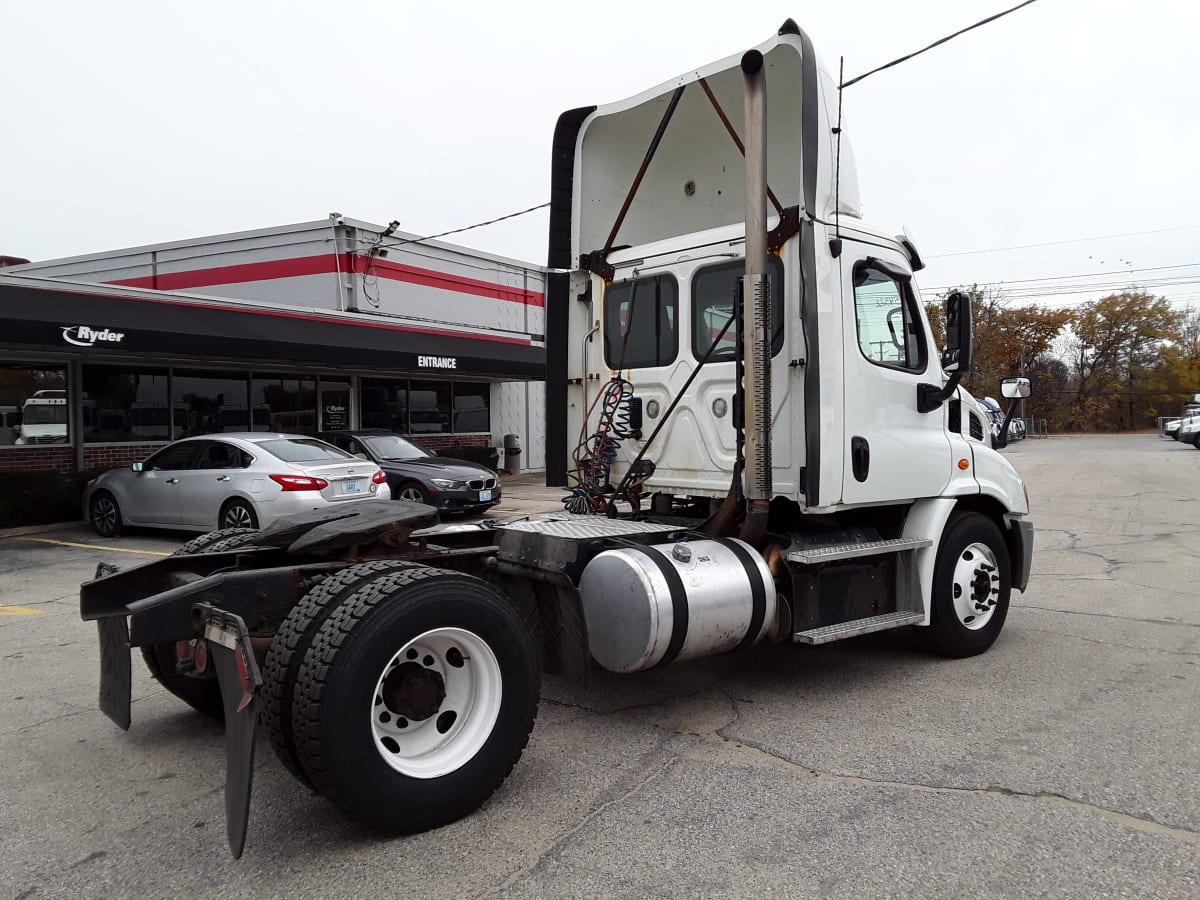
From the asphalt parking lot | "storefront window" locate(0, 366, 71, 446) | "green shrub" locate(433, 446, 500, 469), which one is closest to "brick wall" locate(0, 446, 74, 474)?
"storefront window" locate(0, 366, 71, 446)

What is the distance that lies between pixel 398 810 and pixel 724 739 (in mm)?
1749

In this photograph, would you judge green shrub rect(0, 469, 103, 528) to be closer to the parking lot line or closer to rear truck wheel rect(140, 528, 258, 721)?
the parking lot line

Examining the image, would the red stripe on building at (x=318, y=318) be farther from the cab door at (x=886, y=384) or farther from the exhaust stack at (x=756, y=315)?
the cab door at (x=886, y=384)

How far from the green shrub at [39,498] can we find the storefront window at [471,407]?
899cm

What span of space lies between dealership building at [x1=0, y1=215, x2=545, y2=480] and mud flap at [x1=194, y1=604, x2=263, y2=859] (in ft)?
33.6

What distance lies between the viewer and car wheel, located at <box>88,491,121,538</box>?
12.2 metres

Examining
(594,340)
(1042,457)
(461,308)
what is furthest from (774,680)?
(1042,457)

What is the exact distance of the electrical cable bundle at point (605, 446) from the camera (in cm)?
577

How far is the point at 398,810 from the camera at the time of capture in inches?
126

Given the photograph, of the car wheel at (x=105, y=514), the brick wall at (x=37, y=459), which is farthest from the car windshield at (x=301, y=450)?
the brick wall at (x=37, y=459)

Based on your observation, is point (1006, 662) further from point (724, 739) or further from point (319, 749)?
point (319, 749)

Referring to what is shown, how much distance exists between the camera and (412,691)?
11.2ft

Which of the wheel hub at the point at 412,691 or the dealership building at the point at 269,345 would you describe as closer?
the wheel hub at the point at 412,691

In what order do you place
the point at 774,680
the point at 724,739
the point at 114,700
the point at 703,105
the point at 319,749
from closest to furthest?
1. the point at 319,749
2. the point at 114,700
3. the point at 724,739
4. the point at 774,680
5. the point at 703,105
